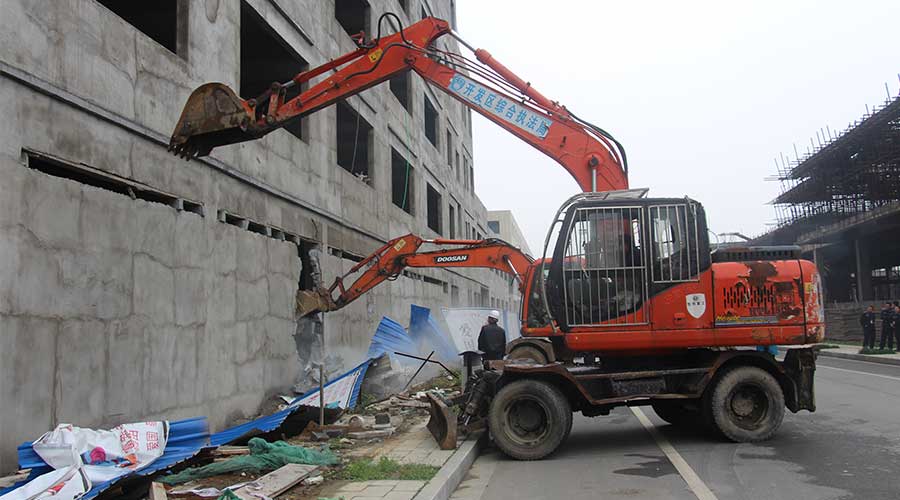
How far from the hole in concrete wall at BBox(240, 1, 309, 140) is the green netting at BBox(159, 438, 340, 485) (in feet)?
22.3

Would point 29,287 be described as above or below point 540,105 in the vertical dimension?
below

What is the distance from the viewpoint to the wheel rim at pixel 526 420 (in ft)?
27.9

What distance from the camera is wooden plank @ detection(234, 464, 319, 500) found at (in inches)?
231

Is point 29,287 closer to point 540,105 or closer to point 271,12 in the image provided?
point 540,105

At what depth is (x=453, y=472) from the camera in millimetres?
6961

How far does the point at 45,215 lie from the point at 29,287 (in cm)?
71

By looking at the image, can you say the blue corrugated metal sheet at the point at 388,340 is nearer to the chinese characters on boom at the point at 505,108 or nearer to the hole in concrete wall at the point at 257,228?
the hole in concrete wall at the point at 257,228

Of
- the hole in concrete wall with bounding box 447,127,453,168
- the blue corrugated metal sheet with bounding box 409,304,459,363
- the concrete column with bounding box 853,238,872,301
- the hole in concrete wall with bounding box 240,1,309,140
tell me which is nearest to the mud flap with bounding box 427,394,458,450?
the blue corrugated metal sheet with bounding box 409,304,459,363

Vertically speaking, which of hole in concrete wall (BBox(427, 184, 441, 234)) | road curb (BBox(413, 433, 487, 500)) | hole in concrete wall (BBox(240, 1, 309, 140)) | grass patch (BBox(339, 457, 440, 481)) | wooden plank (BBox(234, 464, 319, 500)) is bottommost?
road curb (BBox(413, 433, 487, 500))

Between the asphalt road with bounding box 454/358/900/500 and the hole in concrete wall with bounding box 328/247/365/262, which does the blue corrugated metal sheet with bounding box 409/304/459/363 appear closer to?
the hole in concrete wall with bounding box 328/247/365/262

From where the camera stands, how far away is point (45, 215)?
6.54 meters

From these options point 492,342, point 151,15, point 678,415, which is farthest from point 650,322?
point 151,15

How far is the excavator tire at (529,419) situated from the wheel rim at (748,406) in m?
2.20

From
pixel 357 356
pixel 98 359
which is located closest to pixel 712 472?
pixel 98 359
